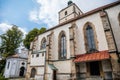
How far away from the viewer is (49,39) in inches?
718

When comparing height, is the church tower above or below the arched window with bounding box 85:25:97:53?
above

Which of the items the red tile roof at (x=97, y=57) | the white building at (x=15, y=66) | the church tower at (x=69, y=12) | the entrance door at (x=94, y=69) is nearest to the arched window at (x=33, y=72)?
the red tile roof at (x=97, y=57)

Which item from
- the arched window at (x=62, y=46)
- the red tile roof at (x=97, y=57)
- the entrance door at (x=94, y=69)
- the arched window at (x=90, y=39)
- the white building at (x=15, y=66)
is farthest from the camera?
the white building at (x=15, y=66)

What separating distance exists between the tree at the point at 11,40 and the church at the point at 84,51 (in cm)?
1592

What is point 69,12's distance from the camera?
2791cm

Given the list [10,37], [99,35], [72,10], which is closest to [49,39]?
[99,35]

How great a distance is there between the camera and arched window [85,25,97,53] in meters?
13.9

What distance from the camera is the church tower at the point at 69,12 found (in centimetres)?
2683

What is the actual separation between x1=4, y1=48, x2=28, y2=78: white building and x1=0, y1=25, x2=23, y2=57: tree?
154 inches

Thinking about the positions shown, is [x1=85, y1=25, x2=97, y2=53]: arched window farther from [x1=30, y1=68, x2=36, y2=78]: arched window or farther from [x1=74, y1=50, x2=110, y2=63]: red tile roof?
[x1=30, y1=68, x2=36, y2=78]: arched window

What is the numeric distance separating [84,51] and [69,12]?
55.6ft

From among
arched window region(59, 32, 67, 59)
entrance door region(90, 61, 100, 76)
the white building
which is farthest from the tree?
entrance door region(90, 61, 100, 76)

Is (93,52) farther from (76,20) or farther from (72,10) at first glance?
(72,10)

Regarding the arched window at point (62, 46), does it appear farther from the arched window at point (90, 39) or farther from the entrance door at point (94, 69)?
the entrance door at point (94, 69)
